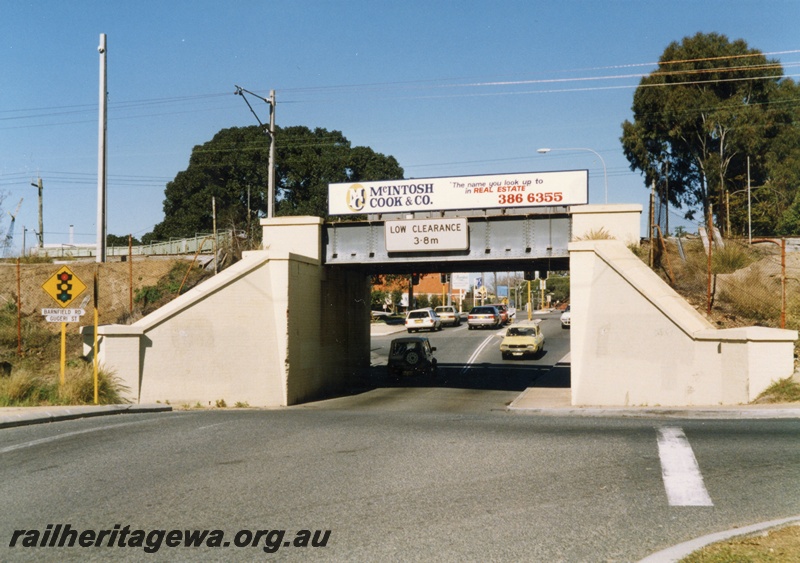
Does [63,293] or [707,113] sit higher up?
[707,113]

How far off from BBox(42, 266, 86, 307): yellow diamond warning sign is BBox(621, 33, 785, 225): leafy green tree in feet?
134

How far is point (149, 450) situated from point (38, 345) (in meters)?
19.6

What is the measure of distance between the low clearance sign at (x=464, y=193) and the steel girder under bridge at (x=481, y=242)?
0.62 m

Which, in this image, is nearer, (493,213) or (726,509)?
(726,509)

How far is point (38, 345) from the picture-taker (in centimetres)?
2767

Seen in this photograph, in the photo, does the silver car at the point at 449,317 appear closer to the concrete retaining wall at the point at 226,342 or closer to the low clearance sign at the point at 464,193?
the low clearance sign at the point at 464,193

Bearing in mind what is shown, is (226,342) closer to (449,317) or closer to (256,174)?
(449,317)

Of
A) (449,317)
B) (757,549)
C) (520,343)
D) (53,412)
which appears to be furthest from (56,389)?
(449,317)

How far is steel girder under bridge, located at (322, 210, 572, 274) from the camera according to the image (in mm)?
25641

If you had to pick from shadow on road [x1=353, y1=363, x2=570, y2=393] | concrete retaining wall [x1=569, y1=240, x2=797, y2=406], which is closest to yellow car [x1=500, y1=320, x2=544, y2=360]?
shadow on road [x1=353, y1=363, x2=570, y2=393]

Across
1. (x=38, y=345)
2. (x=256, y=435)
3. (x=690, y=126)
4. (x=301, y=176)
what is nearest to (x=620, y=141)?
(x=690, y=126)

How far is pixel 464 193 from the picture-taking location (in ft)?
87.0

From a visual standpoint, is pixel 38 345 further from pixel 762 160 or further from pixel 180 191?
pixel 180 191

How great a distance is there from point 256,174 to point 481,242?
173 feet
